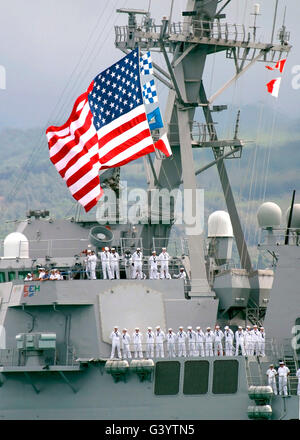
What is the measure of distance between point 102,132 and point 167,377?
26.5ft

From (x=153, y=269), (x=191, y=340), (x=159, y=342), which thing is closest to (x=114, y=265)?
(x=153, y=269)

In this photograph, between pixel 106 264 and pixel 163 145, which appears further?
pixel 163 145

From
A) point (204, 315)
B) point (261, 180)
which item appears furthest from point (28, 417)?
point (261, 180)

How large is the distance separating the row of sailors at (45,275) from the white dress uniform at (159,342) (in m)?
3.40

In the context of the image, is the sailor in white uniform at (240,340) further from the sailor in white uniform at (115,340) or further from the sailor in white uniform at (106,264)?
the sailor in white uniform at (106,264)

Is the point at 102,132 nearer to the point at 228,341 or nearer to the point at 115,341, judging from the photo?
the point at 115,341

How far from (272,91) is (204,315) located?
8.23m

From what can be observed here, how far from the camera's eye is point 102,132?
110 ft

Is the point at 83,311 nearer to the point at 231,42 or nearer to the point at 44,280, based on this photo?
the point at 44,280

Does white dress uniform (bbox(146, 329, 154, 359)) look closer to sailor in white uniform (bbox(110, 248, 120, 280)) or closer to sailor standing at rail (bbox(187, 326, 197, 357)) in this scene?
sailor standing at rail (bbox(187, 326, 197, 357))

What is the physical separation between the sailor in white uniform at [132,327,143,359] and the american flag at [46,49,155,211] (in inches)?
180

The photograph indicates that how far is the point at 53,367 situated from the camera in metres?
30.1

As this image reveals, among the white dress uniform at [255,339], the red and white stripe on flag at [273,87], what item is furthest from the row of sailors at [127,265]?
the red and white stripe on flag at [273,87]

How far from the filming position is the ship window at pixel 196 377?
96.9 ft
